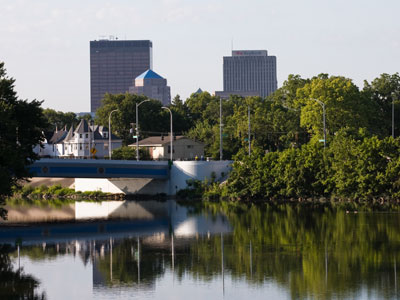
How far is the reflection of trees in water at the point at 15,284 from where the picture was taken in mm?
39812

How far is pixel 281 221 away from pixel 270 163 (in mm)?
29756

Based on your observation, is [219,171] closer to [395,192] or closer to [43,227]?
[395,192]

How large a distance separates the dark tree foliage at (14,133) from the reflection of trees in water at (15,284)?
13.6m

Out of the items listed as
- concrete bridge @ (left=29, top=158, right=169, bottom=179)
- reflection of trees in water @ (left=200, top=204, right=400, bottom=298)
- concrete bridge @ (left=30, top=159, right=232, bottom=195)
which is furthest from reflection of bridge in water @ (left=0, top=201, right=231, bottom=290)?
concrete bridge @ (left=30, top=159, right=232, bottom=195)

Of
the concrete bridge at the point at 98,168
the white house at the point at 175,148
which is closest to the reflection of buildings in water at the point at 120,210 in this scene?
the concrete bridge at the point at 98,168

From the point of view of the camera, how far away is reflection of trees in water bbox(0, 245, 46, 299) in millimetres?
39812

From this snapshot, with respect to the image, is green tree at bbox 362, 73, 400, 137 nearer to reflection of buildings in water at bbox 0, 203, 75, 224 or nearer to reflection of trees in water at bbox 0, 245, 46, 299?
reflection of buildings in water at bbox 0, 203, 75, 224

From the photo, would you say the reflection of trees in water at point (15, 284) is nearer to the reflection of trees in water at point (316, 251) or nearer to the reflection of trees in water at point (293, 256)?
the reflection of trees in water at point (293, 256)

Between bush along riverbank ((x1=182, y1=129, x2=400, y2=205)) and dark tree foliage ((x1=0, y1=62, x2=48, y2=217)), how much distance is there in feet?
111

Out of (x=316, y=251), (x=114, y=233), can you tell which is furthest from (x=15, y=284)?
(x=114, y=233)

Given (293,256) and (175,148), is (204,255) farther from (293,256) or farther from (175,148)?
(175,148)

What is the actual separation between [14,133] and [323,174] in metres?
39.5

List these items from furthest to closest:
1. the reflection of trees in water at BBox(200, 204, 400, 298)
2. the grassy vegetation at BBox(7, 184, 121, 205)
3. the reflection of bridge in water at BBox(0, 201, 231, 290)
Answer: the grassy vegetation at BBox(7, 184, 121, 205)
the reflection of bridge in water at BBox(0, 201, 231, 290)
the reflection of trees in water at BBox(200, 204, 400, 298)

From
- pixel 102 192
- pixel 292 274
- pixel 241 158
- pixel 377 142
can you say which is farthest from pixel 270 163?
pixel 292 274
